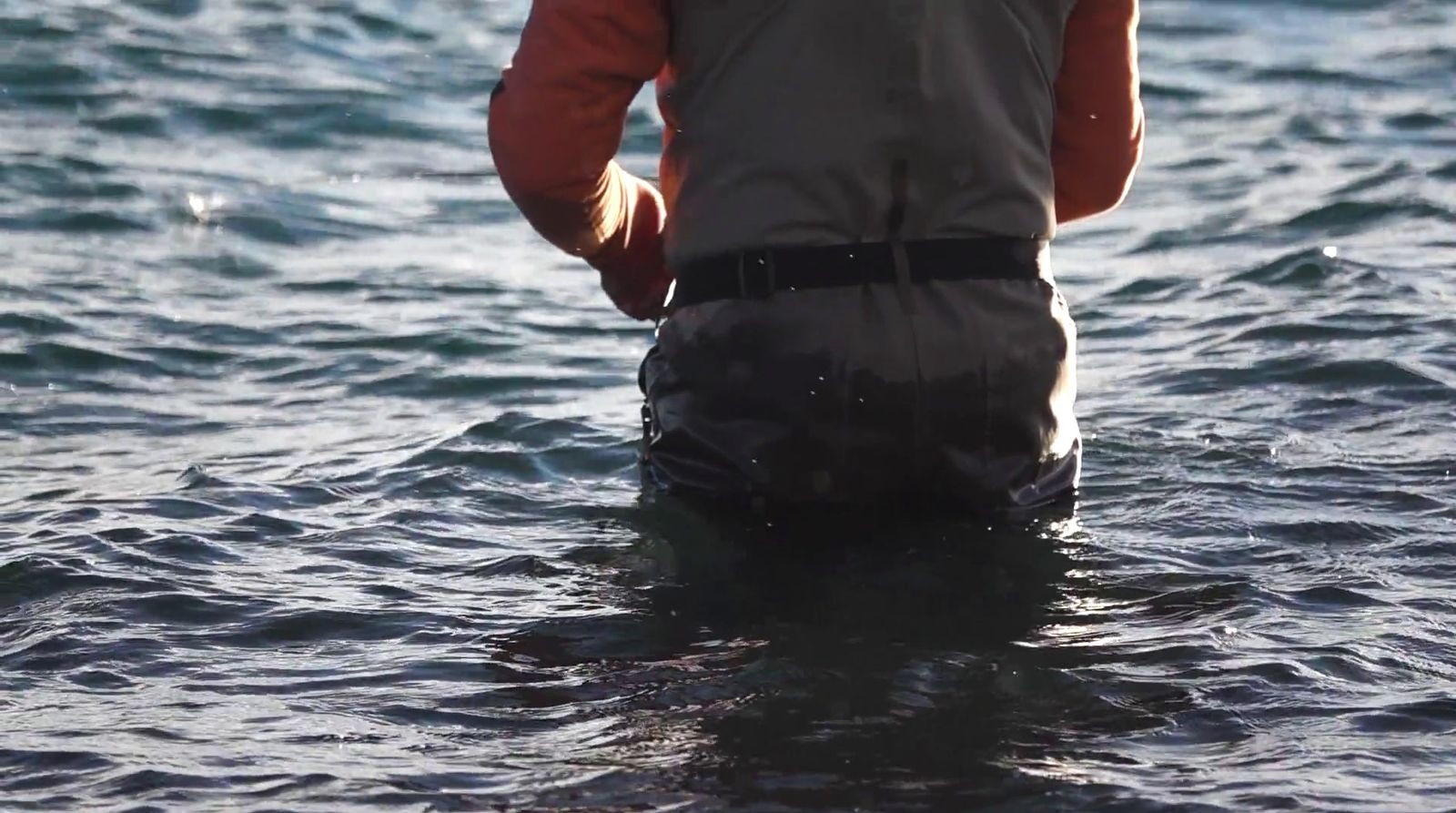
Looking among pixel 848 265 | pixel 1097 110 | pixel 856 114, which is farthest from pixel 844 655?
pixel 1097 110

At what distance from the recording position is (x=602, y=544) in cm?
506

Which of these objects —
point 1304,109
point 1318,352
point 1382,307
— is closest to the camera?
point 1318,352

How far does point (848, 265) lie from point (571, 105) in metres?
0.63

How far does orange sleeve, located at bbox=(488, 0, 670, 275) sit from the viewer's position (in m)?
4.17

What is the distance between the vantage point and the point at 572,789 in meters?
3.45

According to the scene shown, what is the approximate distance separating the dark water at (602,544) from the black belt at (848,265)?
588mm

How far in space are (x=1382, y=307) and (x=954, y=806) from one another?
182 inches

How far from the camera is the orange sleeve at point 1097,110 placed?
14.8 feet

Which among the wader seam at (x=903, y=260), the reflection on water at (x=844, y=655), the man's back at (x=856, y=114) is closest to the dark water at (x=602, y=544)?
the reflection on water at (x=844, y=655)

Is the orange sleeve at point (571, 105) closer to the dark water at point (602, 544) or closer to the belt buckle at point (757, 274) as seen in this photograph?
the belt buckle at point (757, 274)

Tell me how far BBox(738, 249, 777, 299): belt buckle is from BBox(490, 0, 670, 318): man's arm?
371mm

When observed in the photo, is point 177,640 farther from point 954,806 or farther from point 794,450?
point 954,806

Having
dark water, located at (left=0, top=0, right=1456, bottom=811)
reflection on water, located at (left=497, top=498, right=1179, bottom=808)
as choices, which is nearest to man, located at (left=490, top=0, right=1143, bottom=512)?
reflection on water, located at (left=497, top=498, right=1179, bottom=808)

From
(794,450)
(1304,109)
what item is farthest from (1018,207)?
(1304,109)
